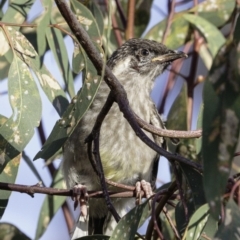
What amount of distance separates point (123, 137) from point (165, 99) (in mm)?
766

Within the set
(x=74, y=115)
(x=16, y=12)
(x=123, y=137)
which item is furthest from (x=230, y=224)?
(x=16, y=12)

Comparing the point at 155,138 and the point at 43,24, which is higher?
the point at 43,24

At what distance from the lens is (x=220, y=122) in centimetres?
201

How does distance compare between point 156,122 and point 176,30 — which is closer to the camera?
point 156,122

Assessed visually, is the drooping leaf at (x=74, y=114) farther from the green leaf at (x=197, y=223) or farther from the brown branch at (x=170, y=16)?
the brown branch at (x=170, y=16)

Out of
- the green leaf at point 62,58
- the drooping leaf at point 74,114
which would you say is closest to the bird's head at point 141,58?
the green leaf at point 62,58

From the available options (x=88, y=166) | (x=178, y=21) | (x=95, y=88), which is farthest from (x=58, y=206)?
(x=95, y=88)

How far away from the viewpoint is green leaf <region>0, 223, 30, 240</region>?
3361 mm

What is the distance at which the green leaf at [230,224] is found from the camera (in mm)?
2201

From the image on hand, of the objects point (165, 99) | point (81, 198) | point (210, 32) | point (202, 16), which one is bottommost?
point (81, 198)

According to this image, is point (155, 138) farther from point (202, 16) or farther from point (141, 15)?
point (141, 15)

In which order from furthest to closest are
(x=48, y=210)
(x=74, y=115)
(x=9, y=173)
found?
1. (x=48, y=210)
2. (x=9, y=173)
3. (x=74, y=115)

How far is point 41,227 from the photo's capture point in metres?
4.05

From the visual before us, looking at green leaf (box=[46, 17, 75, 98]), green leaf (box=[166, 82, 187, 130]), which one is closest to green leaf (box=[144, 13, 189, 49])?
green leaf (box=[166, 82, 187, 130])
